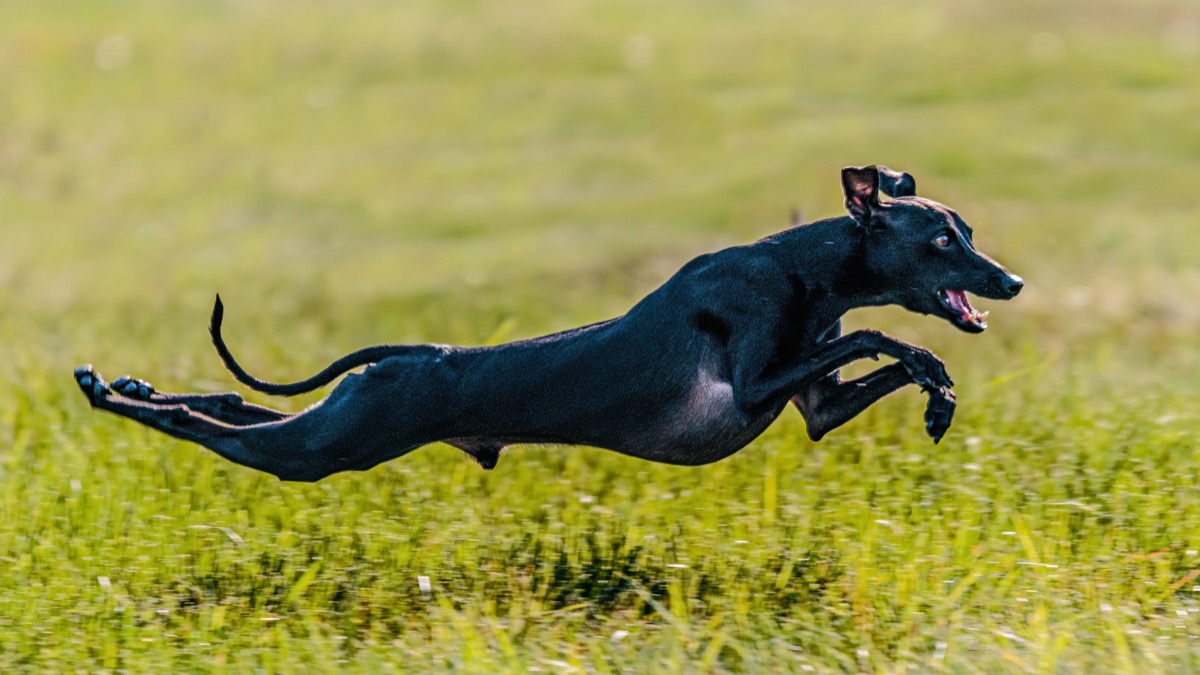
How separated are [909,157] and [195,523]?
344 inches

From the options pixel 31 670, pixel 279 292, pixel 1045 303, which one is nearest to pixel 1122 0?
pixel 1045 303

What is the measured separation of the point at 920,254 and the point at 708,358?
0.73m

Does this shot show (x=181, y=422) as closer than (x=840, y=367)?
No

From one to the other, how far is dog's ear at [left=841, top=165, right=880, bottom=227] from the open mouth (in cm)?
33

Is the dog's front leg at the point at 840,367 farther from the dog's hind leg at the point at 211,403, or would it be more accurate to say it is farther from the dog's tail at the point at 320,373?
the dog's hind leg at the point at 211,403

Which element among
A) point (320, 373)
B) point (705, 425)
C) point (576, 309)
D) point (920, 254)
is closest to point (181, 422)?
point (320, 373)

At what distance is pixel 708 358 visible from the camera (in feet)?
18.4

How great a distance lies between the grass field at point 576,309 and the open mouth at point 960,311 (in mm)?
1104

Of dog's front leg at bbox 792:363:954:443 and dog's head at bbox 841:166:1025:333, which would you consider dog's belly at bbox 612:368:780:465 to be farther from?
dog's head at bbox 841:166:1025:333

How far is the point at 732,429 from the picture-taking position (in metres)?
5.62

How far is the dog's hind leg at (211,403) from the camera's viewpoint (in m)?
6.20

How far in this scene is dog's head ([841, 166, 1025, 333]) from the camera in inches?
218

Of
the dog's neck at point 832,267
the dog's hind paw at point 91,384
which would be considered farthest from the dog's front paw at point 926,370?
the dog's hind paw at point 91,384

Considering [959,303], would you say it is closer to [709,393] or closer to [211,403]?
[709,393]
